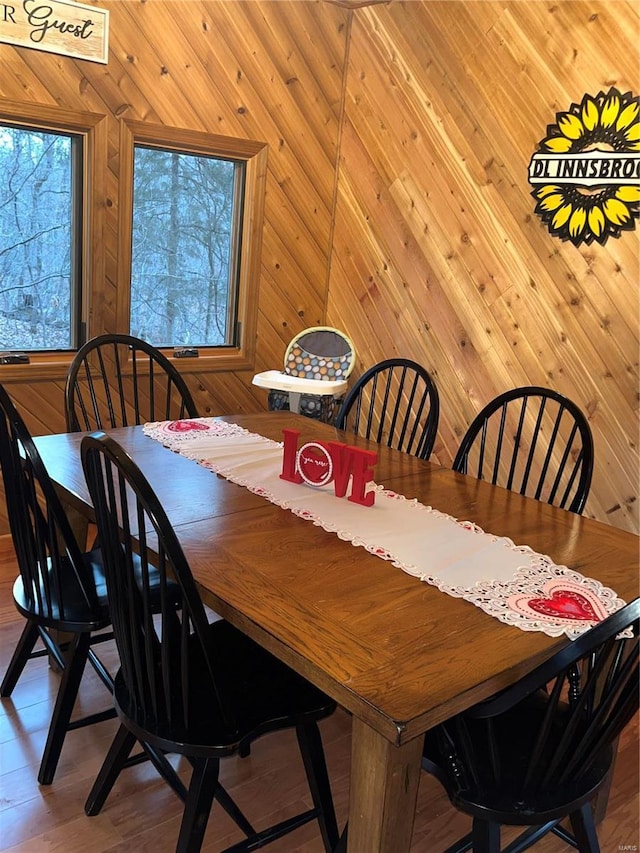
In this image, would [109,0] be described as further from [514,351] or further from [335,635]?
[335,635]

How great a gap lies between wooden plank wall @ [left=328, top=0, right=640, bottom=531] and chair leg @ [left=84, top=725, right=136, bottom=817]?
7.47 feet

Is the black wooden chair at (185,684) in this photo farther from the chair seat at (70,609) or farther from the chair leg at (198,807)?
the chair seat at (70,609)

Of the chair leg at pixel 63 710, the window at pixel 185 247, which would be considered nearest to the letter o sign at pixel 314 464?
the chair leg at pixel 63 710

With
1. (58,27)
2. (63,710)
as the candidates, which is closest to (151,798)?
(63,710)

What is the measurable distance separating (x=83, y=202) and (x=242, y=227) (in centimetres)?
90

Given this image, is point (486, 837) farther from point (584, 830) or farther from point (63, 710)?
point (63, 710)

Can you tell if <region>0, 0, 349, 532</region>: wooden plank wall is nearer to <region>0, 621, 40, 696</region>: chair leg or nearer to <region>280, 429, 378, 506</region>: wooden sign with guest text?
<region>0, 621, 40, 696</region>: chair leg

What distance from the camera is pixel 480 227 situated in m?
3.65

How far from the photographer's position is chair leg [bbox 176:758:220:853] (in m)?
1.56

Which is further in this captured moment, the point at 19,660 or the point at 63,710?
the point at 19,660

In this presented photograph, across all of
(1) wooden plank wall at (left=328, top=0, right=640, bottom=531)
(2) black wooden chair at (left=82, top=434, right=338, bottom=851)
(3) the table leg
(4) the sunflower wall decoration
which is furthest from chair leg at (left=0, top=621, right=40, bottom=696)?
(4) the sunflower wall decoration

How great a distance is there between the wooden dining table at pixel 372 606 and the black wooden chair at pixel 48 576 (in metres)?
0.12

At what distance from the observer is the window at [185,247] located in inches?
147

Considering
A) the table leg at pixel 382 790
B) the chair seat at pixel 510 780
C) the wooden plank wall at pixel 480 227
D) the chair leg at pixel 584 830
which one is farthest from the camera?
the wooden plank wall at pixel 480 227
